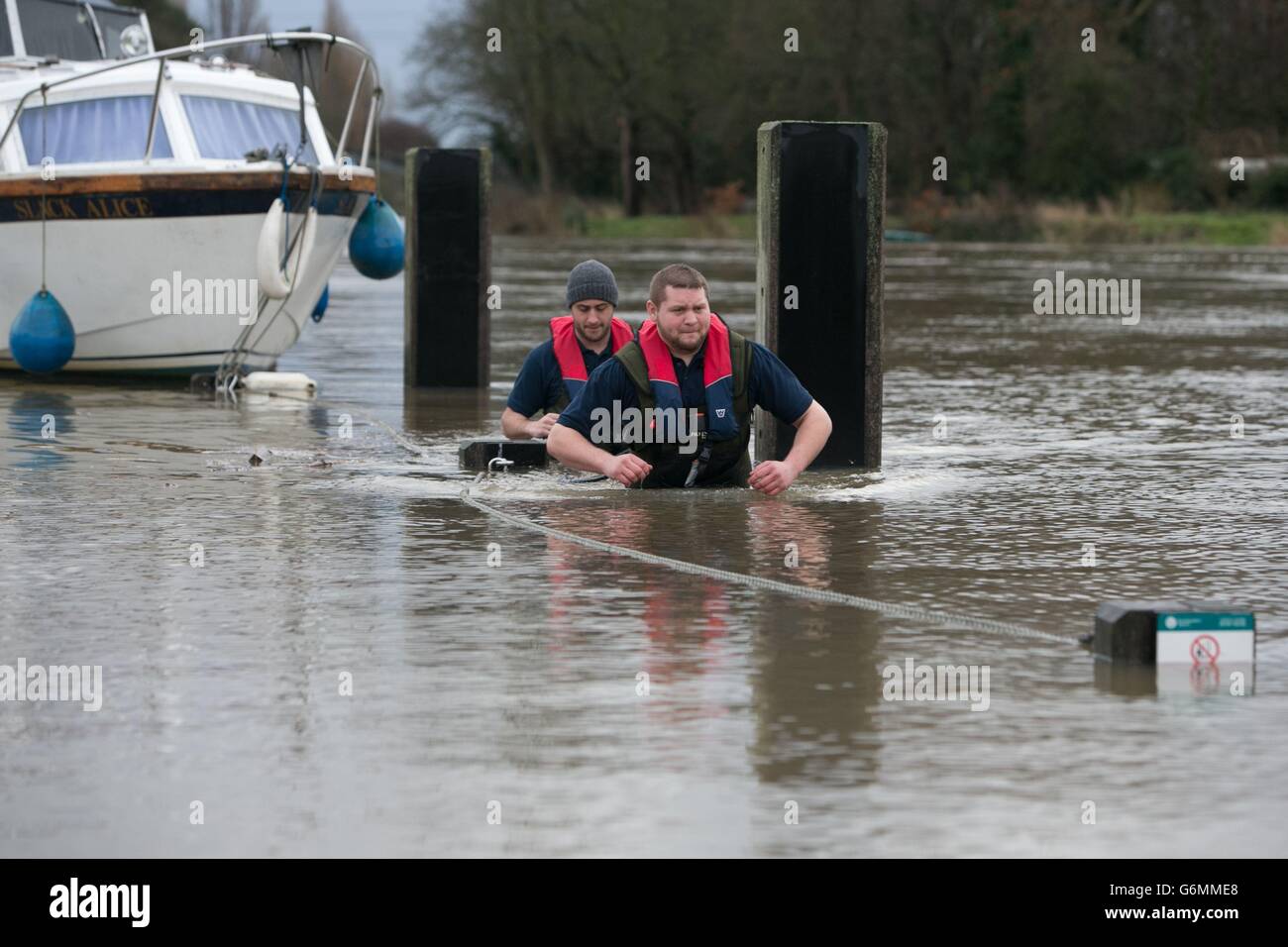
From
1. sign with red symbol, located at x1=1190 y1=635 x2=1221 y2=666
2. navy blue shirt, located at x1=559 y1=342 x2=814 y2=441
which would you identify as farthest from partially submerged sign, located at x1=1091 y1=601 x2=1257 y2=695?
navy blue shirt, located at x1=559 y1=342 x2=814 y2=441

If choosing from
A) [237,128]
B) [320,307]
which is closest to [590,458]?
[237,128]

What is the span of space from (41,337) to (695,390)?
26.8 ft

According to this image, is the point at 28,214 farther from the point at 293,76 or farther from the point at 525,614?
the point at 525,614

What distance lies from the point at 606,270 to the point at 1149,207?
51.5 metres

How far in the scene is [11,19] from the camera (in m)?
20.1

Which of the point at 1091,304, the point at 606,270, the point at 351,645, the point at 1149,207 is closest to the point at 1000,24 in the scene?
the point at 1149,207

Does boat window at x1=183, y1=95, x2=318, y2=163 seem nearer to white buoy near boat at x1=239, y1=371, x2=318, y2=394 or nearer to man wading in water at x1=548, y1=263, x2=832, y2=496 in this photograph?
white buoy near boat at x1=239, y1=371, x2=318, y2=394

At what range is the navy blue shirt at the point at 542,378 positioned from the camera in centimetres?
1197

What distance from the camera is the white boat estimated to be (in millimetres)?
17406

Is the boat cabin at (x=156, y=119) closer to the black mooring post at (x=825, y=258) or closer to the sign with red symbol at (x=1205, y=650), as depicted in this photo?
the black mooring post at (x=825, y=258)

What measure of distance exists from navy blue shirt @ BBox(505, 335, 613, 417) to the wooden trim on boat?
19.3 feet

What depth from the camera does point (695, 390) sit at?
1060cm

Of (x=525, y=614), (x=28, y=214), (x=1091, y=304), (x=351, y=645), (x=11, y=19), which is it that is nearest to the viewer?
(x=351, y=645)

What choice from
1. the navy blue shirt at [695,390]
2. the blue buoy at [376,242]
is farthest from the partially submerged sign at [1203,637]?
Answer: the blue buoy at [376,242]
